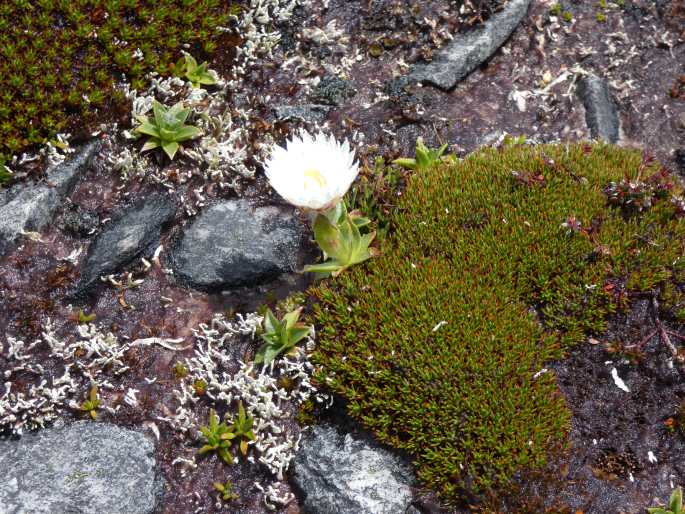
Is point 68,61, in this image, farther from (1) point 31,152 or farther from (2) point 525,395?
(2) point 525,395

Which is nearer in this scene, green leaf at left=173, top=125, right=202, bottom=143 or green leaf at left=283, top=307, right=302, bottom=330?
green leaf at left=283, top=307, right=302, bottom=330

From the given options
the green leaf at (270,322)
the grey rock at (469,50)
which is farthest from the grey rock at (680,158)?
the green leaf at (270,322)

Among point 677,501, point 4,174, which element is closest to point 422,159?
point 677,501

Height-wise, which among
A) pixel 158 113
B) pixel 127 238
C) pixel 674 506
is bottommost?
pixel 674 506

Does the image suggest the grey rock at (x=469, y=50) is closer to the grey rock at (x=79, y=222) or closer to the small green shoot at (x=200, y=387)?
the grey rock at (x=79, y=222)

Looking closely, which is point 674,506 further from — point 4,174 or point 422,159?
point 4,174

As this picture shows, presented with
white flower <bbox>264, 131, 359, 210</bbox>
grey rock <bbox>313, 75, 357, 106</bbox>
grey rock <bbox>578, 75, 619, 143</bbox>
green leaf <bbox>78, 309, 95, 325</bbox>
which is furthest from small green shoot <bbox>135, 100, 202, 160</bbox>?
grey rock <bbox>578, 75, 619, 143</bbox>

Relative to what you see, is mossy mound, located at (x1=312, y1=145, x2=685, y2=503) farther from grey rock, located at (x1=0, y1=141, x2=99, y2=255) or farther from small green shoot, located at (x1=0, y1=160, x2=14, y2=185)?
small green shoot, located at (x1=0, y1=160, x2=14, y2=185)

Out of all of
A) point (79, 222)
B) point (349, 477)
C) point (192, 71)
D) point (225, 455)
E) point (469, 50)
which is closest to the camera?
point (349, 477)
